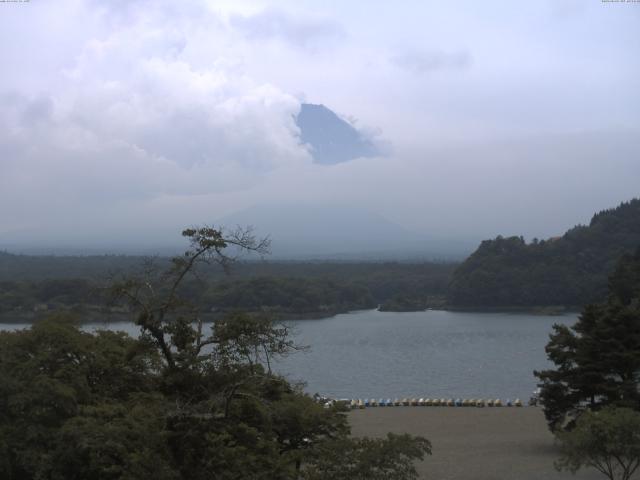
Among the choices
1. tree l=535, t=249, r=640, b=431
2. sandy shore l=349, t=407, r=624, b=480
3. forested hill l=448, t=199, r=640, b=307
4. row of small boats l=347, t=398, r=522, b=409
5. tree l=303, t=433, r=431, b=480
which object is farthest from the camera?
forested hill l=448, t=199, r=640, b=307

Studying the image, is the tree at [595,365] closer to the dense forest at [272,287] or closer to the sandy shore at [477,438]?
the sandy shore at [477,438]

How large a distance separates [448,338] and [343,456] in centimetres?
3488

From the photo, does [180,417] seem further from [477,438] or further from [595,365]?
[477,438]

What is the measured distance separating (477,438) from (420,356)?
59.5 feet

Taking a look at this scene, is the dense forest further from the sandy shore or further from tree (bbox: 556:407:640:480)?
tree (bbox: 556:407:640:480)

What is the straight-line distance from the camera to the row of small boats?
2214cm

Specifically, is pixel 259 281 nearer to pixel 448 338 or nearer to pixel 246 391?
pixel 448 338

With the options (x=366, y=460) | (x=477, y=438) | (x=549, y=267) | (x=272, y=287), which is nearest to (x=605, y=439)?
(x=366, y=460)

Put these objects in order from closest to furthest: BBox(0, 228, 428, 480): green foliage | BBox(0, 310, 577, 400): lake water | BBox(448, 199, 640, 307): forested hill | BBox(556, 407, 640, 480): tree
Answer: BBox(0, 228, 428, 480): green foliage, BBox(556, 407, 640, 480): tree, BBox(0, 310, 577, 400): lake water, BBox(448, 199, 640, 307): forested hill

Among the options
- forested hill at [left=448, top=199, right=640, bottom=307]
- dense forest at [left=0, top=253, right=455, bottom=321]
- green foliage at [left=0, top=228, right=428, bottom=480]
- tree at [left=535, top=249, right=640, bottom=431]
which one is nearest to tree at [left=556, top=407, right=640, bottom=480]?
tree at [left=535, top=249, right=640, bottom=431]

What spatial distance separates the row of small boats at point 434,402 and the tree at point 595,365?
7.77m

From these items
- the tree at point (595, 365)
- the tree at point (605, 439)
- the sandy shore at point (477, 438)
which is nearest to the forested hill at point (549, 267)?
the sandy shore at point (477, 438)

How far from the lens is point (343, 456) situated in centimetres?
687

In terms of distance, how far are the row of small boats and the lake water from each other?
155cm
